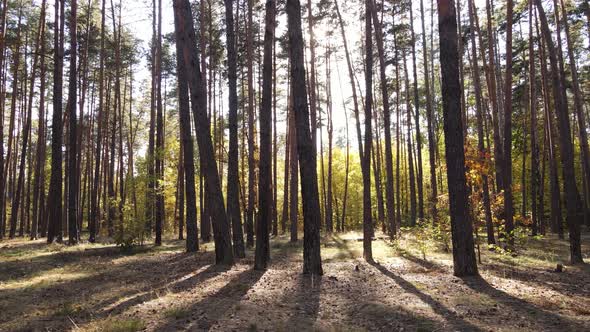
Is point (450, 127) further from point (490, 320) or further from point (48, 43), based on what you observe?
point (48, 43)

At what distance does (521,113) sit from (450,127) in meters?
22.9

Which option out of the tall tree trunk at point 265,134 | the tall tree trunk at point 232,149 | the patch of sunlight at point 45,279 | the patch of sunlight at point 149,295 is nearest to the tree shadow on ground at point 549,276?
the tall tree trunk at point 265,134

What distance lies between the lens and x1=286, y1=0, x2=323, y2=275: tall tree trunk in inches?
337

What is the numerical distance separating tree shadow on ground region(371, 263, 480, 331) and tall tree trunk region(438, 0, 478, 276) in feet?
4.09

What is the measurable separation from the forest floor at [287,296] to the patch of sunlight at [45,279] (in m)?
0.02

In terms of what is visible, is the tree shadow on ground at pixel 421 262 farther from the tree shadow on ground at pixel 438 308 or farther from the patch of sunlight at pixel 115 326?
the patch of sunlight at pixel 115 326

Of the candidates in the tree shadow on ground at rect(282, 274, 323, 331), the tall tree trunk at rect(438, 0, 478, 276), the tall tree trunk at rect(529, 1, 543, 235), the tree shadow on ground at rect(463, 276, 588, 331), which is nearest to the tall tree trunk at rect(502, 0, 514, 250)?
the tall tree trunk at rect(529, 1, 543, 235)

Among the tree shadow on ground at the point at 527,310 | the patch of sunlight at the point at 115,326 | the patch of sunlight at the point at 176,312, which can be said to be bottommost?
the tree shadow on ground at the point at 527,310

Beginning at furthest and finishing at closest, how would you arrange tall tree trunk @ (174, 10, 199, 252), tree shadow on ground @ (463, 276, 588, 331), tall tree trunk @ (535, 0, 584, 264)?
tall tree trunk @ (174, 10, 199, 252) < tall tree trunk @ (535, 0, 584, 264) < tree shadow on ground @ (463, 276, 588, 331)

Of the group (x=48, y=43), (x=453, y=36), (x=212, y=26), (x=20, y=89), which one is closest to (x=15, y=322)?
(x=453, y=36)

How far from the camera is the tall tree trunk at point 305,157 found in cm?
857

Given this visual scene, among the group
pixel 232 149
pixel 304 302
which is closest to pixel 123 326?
pixel 304 302

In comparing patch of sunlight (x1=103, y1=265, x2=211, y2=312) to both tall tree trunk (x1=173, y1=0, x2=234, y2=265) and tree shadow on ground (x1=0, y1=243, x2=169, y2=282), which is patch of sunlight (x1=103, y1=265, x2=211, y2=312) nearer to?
tall tree trunk (x1=173, y1=0, x2=234, y2=265)

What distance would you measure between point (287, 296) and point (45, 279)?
5693 mm
